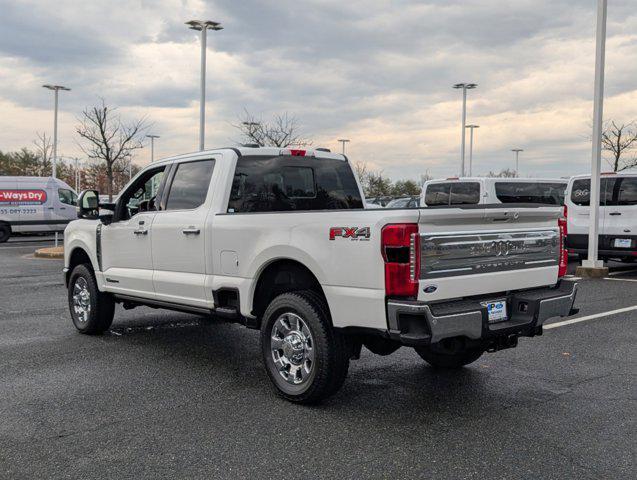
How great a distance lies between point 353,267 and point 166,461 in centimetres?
166

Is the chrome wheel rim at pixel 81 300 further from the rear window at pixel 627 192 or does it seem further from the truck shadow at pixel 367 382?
the rear window at pixel 627 192

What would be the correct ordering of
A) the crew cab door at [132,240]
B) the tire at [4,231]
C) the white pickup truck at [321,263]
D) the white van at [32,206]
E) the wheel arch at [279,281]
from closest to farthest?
the white pickup truck at [321,263] → the wheel arch at [279,281] → the crew cab door at [132,240] → the tire at [4,231] → the white van at [32,206]

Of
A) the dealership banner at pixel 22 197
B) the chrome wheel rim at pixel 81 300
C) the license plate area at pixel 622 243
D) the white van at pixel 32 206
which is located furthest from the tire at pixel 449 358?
the dealership banner at pixel 22 197

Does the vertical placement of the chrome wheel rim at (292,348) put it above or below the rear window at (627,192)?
below

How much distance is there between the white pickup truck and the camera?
420cm

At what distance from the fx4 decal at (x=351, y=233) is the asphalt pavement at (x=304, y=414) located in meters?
1.26

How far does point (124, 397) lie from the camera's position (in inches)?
199

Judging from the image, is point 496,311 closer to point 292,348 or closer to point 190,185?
point 292,348

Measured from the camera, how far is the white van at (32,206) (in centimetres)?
2522

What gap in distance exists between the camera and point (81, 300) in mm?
7707

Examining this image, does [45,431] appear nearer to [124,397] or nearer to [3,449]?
[3,449]

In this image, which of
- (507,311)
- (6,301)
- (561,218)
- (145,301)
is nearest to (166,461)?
(507,311)

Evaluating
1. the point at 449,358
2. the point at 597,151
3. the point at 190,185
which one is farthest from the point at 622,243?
the point at 190,185

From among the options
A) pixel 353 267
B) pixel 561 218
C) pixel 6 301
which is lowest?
pixel 6 301
